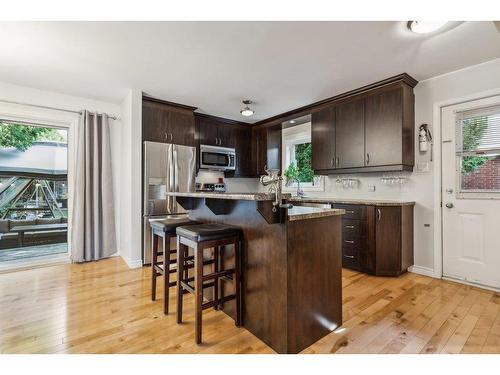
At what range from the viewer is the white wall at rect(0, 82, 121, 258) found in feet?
10.6

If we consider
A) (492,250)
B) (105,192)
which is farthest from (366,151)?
(105,192)

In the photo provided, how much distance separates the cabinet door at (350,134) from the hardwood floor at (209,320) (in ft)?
4.94

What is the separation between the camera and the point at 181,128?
397 centimetres

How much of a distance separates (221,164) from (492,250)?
379 cm

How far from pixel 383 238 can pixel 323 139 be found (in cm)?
161

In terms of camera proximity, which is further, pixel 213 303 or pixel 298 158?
pixel 298 158

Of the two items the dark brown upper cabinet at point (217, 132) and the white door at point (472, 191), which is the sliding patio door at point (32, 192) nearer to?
the dark brown upper cabinet at point (217, 132)

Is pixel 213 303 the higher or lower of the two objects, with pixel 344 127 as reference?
lower

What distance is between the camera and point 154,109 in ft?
12.1

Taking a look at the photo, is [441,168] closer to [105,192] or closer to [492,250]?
[492,250]

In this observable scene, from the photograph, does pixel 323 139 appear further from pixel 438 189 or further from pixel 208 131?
pixel 208 131

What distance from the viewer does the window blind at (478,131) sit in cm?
261

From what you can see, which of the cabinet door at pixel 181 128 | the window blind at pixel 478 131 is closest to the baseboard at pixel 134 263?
the cabinet door at pixel 181 128

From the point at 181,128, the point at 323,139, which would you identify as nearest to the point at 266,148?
the point at 323,139
